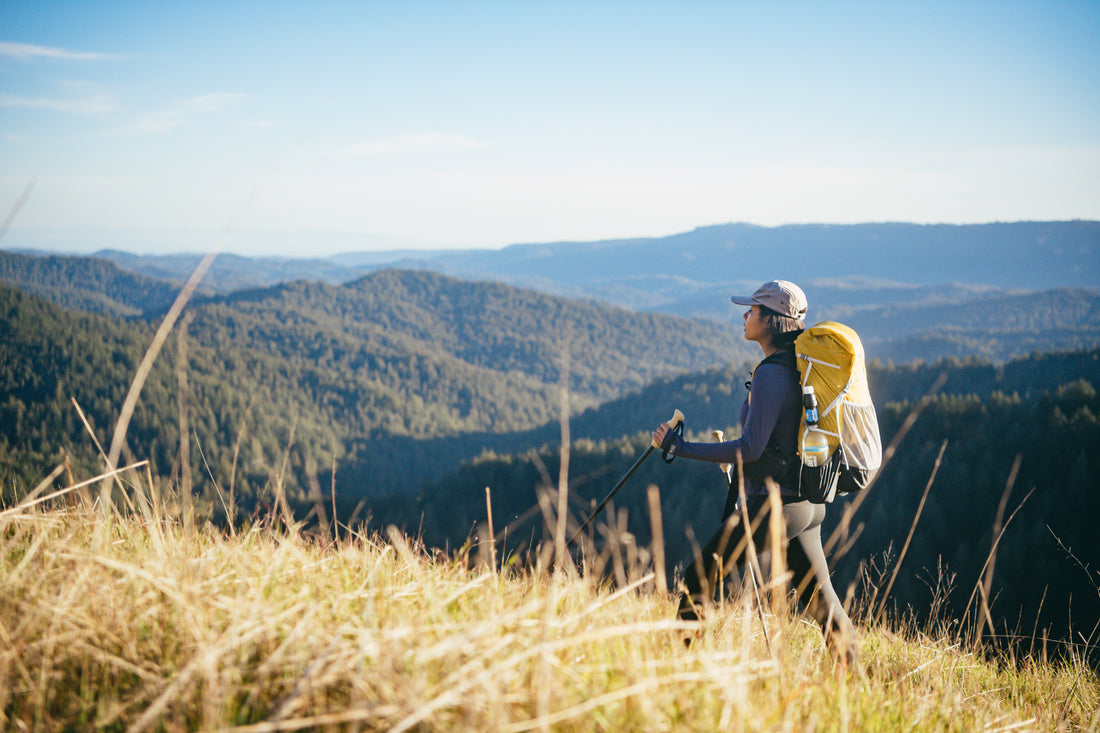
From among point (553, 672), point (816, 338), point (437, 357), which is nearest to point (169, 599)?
point (553, 672)

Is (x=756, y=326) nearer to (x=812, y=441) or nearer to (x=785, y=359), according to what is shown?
(x=785, y=359)

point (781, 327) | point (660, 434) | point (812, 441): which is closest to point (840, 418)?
point (812, 441)

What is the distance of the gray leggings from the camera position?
2.56m

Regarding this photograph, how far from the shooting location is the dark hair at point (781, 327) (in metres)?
2.77

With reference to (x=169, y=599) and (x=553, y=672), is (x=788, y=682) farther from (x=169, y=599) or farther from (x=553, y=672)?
(x=169, y=599)

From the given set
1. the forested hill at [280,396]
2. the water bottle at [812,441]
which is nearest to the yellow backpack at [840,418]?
the water bottle at [812,441]

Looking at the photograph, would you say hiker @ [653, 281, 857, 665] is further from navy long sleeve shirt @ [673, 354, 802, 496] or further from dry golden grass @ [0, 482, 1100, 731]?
dry golden grass @ [0, 482, 1100, 731]

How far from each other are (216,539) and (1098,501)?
49.2 metres

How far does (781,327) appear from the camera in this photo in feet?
9.25

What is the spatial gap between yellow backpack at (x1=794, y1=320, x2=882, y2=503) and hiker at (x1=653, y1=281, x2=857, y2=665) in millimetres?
76

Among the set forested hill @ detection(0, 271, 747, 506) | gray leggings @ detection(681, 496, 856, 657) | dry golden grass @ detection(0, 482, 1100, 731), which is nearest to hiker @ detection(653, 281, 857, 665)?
gray leggings @ detection(681, 496, 856, 657)

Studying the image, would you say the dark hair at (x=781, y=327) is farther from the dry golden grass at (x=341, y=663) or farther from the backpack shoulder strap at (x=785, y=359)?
the dry golden grass at (x=341, y=663)

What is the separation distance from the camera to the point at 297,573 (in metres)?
1.81

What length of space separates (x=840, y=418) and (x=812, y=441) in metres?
0.14
